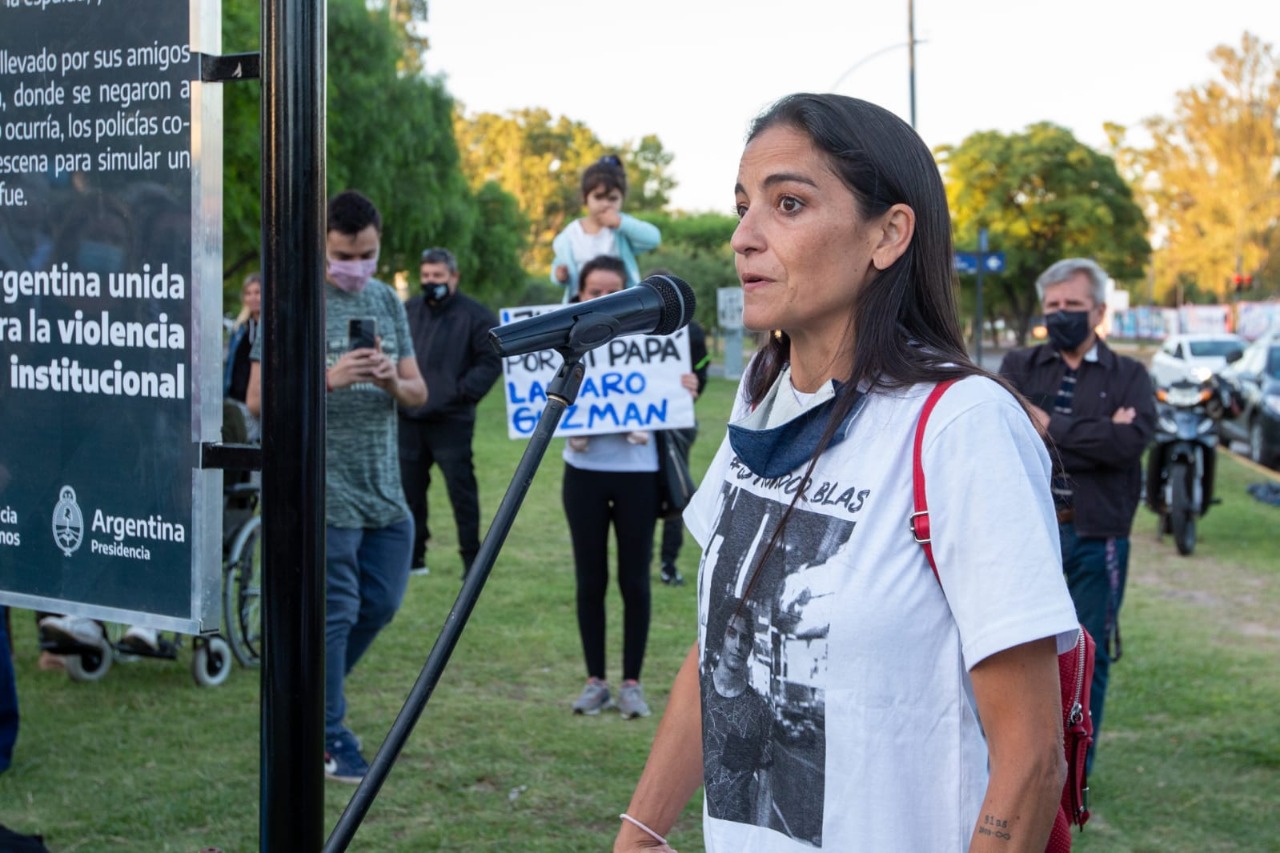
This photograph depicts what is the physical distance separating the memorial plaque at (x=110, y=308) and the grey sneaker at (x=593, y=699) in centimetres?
359

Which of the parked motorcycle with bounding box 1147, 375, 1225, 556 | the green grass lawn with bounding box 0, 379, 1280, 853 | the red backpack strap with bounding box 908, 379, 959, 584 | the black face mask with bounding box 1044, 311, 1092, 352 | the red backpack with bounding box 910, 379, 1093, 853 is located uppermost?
the black face mask with bounding box 1044, 311, 1092, 352

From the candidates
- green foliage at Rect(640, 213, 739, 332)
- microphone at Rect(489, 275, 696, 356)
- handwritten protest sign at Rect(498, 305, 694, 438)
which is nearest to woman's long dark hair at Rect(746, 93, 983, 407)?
microphone at Rect(489, 275, 696, 356)

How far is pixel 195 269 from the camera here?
2475 mm

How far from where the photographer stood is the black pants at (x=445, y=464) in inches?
356

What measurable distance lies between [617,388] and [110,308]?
156 inches

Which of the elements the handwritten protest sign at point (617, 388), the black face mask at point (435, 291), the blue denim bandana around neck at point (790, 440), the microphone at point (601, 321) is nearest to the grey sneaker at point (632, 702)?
the handwritten protest sign at point (617, 388)

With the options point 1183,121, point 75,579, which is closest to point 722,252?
point 1183,121

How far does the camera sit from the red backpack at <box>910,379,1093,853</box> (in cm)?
173

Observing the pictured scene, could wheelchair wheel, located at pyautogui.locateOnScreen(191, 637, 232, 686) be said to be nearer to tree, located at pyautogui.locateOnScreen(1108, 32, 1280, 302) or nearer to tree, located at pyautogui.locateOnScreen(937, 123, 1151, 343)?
tree, located at pyautogui.locateOnScreen(937, 123, 1151, 343)

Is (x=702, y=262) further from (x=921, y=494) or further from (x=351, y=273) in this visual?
(x=921, y=494)

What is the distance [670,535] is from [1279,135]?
249 feet

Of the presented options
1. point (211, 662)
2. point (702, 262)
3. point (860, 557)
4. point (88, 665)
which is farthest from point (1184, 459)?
point (702, 262)

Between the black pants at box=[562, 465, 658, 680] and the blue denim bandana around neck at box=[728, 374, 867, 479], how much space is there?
13.3 ft

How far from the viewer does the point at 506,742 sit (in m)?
5.78
